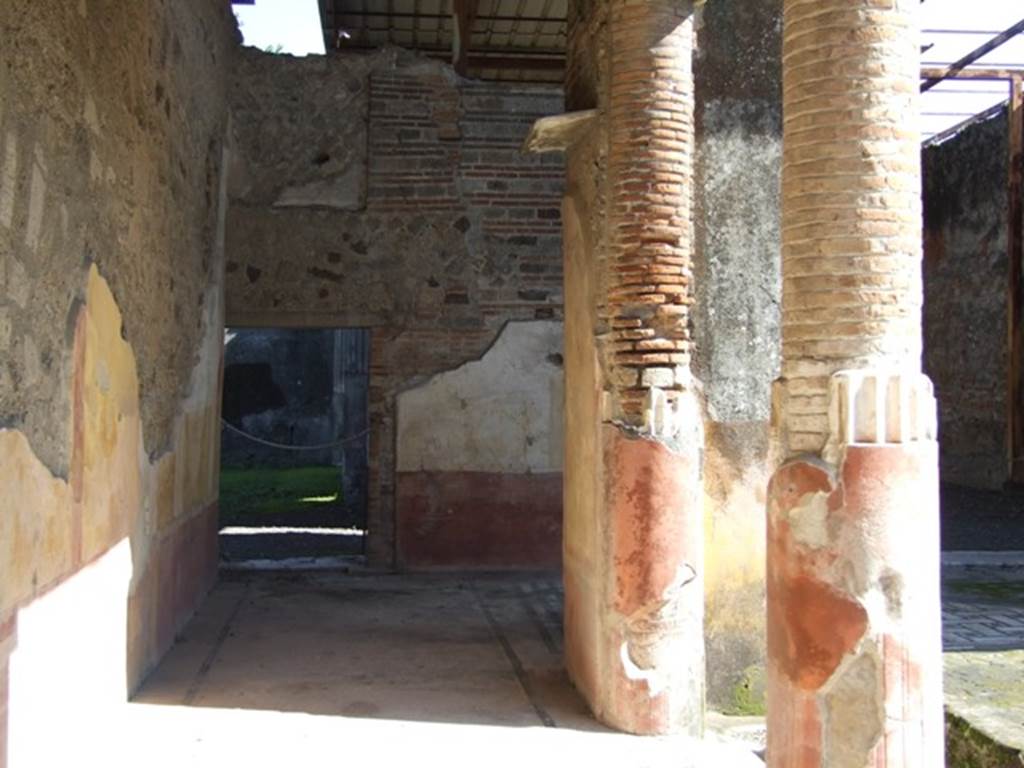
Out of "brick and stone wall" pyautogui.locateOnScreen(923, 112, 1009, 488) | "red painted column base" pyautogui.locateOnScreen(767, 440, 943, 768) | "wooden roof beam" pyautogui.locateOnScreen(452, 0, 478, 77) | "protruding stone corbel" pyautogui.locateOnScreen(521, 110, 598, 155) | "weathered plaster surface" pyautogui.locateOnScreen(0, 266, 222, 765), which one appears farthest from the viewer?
"brick and stone wall" pyautogui.locateOnScreen(923, 112, 1009, 488)

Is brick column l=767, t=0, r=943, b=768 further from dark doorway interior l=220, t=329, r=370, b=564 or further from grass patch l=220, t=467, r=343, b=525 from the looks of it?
grass patch l=220, t=467, r=343, b=525

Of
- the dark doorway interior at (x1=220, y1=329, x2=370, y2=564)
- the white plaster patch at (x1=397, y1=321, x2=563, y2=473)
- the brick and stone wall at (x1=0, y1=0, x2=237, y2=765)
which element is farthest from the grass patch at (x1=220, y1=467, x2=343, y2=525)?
the brick and stone wall at (x1=0, y1=0, x2=237, y2=765)

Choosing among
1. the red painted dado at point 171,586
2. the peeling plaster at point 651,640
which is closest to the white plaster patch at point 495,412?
the red painted dado at point 171,586

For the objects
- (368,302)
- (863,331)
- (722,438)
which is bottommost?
(722,438)

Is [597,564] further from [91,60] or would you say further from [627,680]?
A: [91,60]

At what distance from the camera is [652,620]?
477 centimetres

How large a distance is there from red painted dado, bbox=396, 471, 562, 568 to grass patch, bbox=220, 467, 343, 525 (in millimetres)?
3865

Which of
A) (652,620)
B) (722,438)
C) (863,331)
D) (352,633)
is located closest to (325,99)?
(352,633)

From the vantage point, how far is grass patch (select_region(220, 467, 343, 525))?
13.1m

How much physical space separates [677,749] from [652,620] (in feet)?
1.70

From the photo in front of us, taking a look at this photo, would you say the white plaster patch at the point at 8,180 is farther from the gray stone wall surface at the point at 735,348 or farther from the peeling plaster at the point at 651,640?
the gray stone wall surface at the point at 735,348

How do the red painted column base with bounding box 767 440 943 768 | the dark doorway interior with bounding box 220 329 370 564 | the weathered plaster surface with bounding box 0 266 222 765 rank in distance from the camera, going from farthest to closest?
1. the dark doorway interior with bounding box 220 329 370 564
2. the weathered plaster surface with bounding box 0 266 222 765
3. the red painted column base with bounding box 767 440 943 768

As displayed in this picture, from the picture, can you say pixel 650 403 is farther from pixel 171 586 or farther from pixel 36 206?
pixel 171 586

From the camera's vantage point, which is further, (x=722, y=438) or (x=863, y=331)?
(x=722, y=438)
